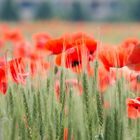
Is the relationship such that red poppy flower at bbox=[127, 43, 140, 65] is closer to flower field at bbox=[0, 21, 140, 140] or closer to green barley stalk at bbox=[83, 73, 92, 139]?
flower field at bbox=[0, 21, 140, 140]

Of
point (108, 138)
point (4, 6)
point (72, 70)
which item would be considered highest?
point (4, 6)

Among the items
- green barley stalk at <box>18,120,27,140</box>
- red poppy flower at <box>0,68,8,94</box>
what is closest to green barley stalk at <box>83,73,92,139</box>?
green barley stalk at <box>18,120,27,140</box>

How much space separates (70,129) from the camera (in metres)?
1.14

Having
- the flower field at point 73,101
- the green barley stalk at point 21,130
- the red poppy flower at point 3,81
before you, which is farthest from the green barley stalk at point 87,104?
the red poppy flower at point 3,81

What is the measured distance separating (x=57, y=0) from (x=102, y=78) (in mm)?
35006

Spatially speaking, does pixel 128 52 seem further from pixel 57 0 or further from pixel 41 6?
pixel 57 0

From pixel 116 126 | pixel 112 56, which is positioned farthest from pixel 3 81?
pixel 116 126

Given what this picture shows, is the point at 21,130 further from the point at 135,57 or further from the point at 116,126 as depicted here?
the point at 135,57

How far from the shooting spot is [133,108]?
4.03ft

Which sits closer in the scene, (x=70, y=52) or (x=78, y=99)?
(x=78, y=99)

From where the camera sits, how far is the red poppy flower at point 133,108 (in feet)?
3.97

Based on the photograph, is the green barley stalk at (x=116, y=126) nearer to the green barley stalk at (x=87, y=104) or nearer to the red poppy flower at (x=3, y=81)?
the green barley stalk at (x=87, y=104)

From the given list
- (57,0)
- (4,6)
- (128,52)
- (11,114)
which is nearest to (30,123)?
(11,114)

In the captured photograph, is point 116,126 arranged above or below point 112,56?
below
